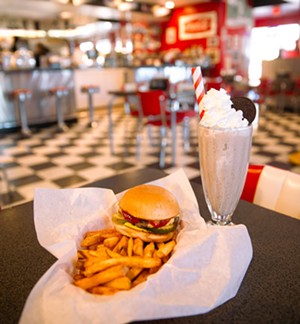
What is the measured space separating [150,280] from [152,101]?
3417mm

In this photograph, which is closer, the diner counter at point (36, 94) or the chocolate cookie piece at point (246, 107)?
the chocolate cookie piece at point (246, 107)

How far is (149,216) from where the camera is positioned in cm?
73

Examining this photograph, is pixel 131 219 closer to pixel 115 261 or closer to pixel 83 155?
pixel 115 261

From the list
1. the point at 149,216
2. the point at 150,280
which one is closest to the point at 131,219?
the point at 149,216

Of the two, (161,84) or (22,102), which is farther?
(22,102)

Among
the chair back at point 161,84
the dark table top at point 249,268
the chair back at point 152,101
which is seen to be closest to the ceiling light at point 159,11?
the chair back at point 161,84

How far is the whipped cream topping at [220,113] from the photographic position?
79 centimetres

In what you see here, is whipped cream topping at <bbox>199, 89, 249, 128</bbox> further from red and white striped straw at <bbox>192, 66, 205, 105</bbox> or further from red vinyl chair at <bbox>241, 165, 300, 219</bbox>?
red vinyl chair at <bbox>241, 165, 300, 219</bbox>

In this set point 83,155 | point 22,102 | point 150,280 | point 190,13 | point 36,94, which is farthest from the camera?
point 190,13

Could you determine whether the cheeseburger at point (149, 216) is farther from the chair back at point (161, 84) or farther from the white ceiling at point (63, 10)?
the white ceiling at point (63, 10)

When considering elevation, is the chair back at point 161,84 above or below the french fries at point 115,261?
above

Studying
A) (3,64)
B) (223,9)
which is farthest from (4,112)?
(223,9)

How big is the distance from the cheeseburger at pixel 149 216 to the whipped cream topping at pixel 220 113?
0.22 m

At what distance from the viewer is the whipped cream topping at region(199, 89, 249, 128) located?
0.79 metres
